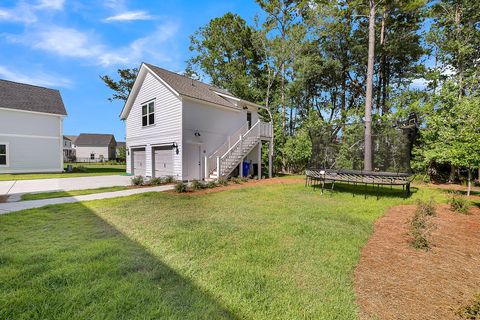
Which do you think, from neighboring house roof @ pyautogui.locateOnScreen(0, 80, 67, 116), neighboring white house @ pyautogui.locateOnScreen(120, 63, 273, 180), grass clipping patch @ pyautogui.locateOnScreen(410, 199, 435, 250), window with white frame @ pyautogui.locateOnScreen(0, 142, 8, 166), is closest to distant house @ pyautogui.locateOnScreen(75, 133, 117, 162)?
neighboring house roof @ pyautogui.locateOnScreen(0, 80, 67, 116)

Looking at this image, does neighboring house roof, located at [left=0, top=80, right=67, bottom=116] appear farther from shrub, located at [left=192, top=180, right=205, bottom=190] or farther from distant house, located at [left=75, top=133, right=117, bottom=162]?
distant house, located at [left=75, top=133, right=117, bottom=162]

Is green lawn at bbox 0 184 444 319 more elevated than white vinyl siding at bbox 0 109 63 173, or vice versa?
white vinyl siding at bbox 0 109 63 173

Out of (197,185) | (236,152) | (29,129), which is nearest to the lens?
(197,185)

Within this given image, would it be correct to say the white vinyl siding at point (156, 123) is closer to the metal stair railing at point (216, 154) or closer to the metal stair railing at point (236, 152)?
the metal stair railing at point (216, 154)

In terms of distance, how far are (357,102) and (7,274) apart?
2540cm

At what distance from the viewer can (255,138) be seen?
1483 cm

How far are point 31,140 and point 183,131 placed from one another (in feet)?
49.7

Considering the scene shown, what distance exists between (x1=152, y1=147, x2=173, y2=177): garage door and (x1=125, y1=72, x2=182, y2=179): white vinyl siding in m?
0.32

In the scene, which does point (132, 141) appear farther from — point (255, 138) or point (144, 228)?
point (144, 228)

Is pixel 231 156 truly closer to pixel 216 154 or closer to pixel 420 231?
pixel 216 154

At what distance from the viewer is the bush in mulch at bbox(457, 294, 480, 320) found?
6.98ft

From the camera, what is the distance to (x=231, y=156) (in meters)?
13.5

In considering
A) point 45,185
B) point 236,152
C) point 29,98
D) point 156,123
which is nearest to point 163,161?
point 156,123

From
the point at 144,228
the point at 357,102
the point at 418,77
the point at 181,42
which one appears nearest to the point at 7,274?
the point at 144,228
